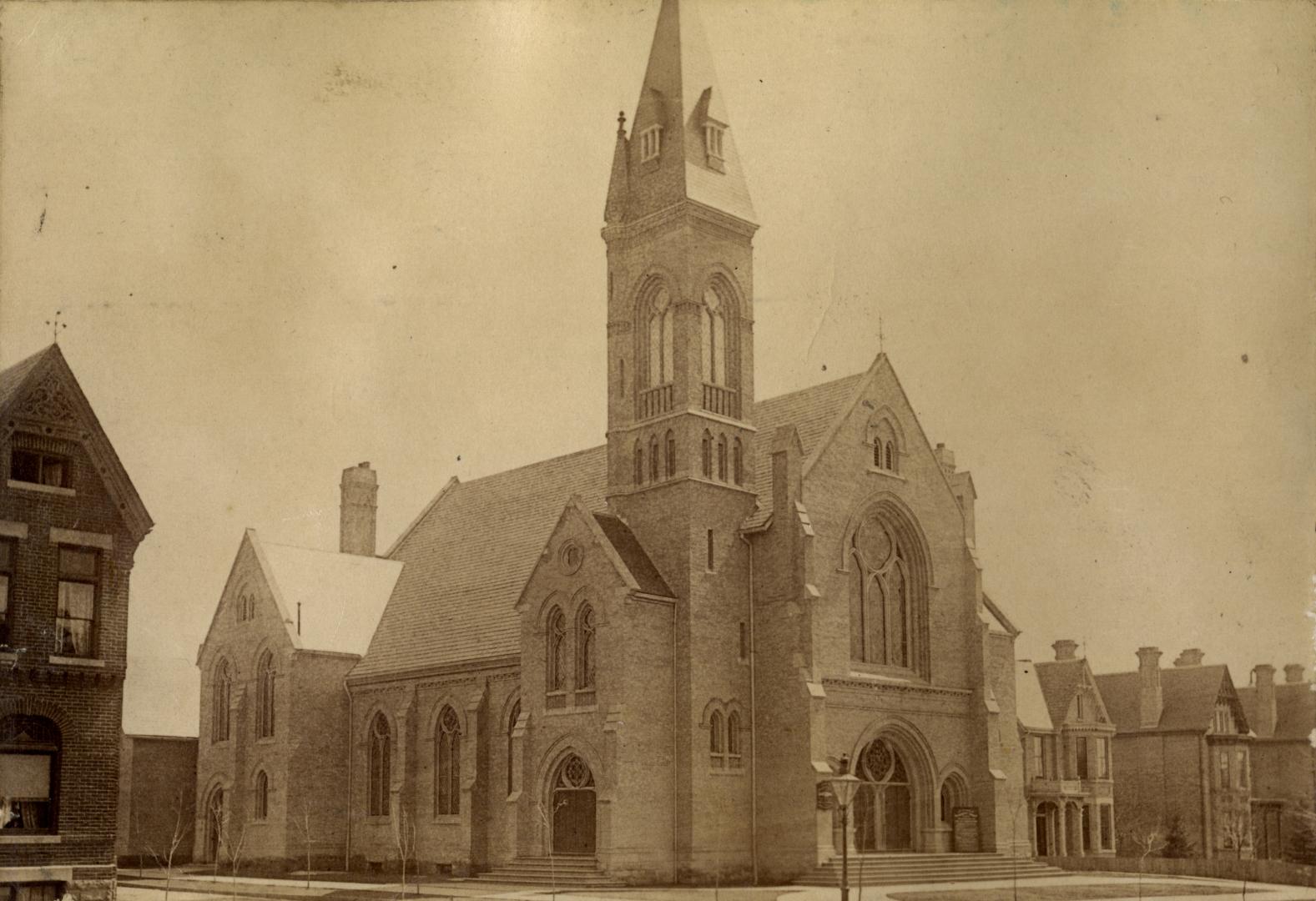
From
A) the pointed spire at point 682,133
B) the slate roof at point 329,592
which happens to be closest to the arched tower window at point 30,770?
the pointed spire at point 682,133

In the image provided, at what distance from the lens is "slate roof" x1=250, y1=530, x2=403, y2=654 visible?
1940 inches

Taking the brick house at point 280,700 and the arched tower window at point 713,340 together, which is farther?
the brick house at point 280,700

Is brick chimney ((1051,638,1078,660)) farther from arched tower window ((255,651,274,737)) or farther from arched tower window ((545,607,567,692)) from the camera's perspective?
arched tower window ((255,651,274,737))

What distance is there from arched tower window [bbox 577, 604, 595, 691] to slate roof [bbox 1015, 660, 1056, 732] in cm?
2359

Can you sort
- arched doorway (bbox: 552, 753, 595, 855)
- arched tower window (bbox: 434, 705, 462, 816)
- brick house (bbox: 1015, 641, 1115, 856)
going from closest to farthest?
arched doorway (bbox: 552, 753, 595, 855) < arched tower window (bbox: 434, 705, 462, 816) < brick house (bbox: 1015, 641, 1115, 856)

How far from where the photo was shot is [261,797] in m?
48.8

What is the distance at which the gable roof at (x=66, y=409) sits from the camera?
26.5 meters

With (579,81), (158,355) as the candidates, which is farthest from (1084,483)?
(158,355)

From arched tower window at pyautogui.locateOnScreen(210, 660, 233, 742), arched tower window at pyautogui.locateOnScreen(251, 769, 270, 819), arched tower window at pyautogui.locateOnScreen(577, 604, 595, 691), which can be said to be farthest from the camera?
arched tower window at pyautogui.locateOnScreen(210, 660, 233, 742)

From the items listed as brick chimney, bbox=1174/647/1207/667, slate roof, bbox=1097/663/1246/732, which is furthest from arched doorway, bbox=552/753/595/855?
brick chimney, bbox=1174/647/1207/667

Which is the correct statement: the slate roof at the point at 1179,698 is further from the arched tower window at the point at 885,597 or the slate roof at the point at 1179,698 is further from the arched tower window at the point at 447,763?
the arched tower window at the point at 447,763

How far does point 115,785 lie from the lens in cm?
2730

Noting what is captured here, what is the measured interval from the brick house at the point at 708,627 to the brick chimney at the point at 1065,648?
2030 cm

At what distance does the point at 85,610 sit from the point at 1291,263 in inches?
867
